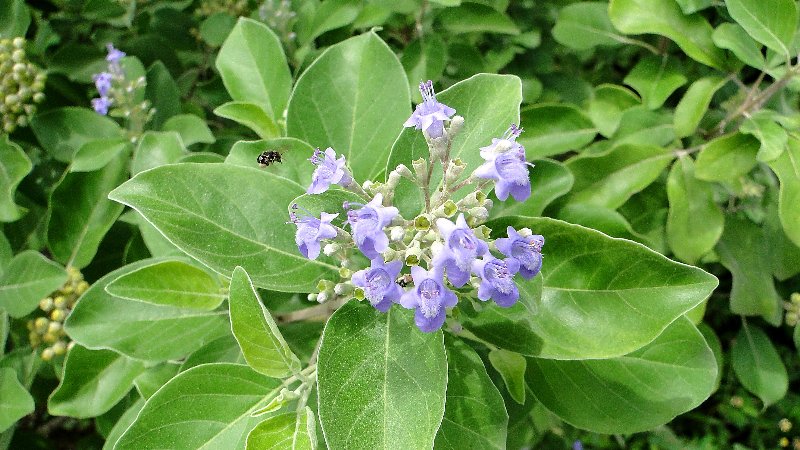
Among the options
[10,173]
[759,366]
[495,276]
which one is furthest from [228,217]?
[759,366]

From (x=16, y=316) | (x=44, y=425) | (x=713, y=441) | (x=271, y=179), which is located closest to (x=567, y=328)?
(x=271, y=179)

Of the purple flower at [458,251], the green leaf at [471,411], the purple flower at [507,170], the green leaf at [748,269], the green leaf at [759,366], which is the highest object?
the purple flower at [507,170]

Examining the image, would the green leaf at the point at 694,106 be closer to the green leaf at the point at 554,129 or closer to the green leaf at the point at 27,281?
the green leaf at the point at 554,129

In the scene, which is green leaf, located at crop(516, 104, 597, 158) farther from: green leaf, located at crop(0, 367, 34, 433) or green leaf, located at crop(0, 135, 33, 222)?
green leaf, located at crop(0, 367, 34, 433)

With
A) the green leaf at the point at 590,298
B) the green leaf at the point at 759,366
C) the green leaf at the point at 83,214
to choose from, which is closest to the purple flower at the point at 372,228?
the green leaf at the point at 590,298

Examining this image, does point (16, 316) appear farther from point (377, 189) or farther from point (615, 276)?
point (615, 276)

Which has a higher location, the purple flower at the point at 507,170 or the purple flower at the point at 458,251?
the purple flower at the point at 507,170
